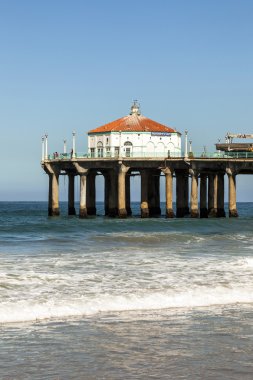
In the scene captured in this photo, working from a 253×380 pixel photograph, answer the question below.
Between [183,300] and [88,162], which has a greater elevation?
[88,162]

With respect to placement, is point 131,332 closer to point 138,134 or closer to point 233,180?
point 233,180

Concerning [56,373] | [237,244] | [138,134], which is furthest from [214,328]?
[138,134]

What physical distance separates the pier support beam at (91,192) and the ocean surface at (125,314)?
1480 inches

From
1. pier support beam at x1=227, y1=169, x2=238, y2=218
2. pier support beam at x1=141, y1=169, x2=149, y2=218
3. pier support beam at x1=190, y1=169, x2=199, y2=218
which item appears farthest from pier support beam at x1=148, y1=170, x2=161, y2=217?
pier support beam at x1=227, y1=169, x2=238, y2=218

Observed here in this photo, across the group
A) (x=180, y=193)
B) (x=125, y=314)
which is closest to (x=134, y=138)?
(x=180, y=193)

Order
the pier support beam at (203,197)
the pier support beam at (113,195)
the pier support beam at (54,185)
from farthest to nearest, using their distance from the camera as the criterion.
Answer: the pier support beam at (203,197)
the pier support beam at (113,195)
the pier support beam at (54,185)

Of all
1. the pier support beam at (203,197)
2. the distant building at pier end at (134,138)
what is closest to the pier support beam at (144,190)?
the distant building at pier end at (134,138)

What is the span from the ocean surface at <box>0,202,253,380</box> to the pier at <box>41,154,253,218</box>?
30.5m

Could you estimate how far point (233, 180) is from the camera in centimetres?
5834

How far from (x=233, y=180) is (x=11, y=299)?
44900 millimetres

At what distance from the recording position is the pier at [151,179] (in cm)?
5762

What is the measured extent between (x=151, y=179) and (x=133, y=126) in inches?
225

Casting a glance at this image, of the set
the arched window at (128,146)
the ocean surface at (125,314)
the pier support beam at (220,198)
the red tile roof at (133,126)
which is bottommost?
the ocean surface at (125,314)

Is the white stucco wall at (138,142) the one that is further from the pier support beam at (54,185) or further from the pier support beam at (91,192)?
the pier support beam at (54,185)
